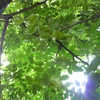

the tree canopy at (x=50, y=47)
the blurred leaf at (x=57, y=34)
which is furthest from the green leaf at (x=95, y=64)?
the blurred leaf at (x=57, y=34)

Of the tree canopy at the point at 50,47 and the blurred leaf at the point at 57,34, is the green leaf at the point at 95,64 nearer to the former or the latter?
the tree canopy at the point at 50,47

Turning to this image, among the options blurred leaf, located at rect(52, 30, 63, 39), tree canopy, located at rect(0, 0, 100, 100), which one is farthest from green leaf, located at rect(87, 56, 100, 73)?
blurred leaf, located at rect(52, 30, 63, 39)

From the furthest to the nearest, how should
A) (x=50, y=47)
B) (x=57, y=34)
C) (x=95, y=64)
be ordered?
(x=50, y=47) → (x=57, y=34) → (x=95, y=64)

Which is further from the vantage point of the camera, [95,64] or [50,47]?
Result: [50,47]

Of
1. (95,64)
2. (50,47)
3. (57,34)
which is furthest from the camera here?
(50,47)

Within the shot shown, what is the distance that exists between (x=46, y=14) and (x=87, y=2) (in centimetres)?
37

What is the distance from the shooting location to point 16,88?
70.5 inches

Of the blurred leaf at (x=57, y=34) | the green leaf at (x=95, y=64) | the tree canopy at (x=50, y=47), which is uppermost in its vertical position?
the green leaf at (x=95, y=64)

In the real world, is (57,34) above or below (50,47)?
above

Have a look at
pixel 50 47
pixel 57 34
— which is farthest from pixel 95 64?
pixel 50 47

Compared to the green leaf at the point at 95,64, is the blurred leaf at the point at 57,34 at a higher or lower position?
lower

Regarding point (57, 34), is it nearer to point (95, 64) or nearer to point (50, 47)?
point (50, 47)

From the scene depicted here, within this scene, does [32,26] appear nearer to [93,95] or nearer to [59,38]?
[59,38]

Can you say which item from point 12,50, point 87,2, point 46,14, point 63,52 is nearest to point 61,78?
point 63,52
